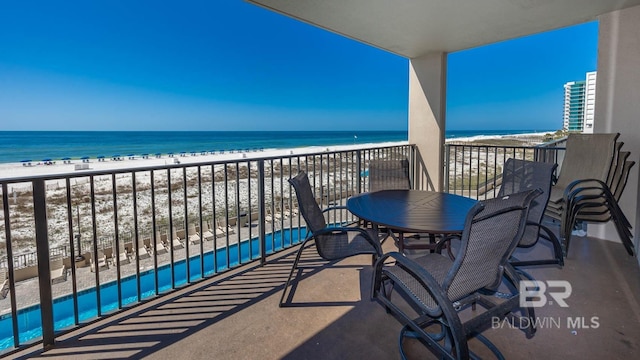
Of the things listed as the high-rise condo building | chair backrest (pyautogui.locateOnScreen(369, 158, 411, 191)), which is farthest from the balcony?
the high-rise condo building

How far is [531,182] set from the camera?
2.66 m

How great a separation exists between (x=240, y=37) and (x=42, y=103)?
1737 centimetres

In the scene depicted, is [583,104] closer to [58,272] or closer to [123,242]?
[123,242]

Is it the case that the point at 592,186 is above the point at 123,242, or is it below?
above

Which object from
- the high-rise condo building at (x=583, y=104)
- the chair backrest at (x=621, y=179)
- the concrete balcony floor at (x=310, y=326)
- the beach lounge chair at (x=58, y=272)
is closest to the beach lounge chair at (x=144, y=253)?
the beach lounge chair at (x=58, y=272)

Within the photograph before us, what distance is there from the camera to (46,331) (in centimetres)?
171

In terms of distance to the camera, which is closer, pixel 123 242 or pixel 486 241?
pixel 486 241

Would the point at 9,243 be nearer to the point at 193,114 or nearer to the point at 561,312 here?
the point at 561,312

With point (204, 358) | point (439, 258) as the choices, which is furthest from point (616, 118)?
point (204, 358)

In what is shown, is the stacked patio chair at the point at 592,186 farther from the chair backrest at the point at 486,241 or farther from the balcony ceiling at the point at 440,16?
the chair backrest at the point at 486,241

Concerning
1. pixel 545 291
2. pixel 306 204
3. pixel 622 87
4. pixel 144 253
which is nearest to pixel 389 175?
pixel 306 204

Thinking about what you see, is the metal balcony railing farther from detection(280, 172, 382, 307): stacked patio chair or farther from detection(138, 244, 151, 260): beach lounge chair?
detection(280, 172, 382, 307): stacked patio chair

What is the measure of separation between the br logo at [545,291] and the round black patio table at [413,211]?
0.66 meters

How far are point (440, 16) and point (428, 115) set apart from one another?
1843 mm
